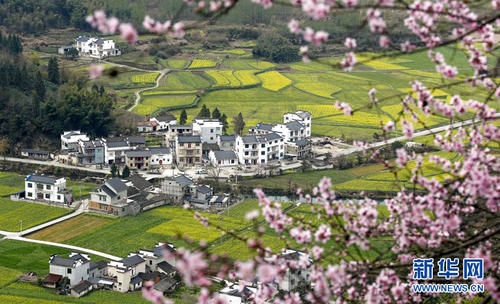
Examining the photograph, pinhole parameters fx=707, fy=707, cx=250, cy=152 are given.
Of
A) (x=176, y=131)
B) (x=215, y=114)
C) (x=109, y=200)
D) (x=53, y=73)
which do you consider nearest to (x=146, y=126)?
(x=176, y=131)

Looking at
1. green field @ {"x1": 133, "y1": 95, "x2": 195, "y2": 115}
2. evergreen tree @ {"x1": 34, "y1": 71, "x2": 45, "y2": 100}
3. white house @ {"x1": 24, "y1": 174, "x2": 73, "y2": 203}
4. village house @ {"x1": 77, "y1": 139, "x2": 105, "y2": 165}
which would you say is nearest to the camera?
white house @ {"x1": 24, "y1": 174, "x2": 73, "y2": 203}

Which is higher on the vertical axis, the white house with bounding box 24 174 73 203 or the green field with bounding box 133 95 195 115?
the green field with bounding box 133 95 195 115

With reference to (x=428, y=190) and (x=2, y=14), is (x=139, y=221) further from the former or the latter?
(x=2, y=14)

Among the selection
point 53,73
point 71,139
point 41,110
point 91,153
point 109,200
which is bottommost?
point 109,200

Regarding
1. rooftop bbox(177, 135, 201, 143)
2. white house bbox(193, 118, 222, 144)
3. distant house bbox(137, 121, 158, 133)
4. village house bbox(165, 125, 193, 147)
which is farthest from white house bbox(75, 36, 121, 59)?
rooftop bbox(177, 135, 201, 143)

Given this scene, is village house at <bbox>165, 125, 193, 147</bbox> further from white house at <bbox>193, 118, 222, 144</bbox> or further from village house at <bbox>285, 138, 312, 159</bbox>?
village house at <bbox>285, 138, 312, 159</bbox>

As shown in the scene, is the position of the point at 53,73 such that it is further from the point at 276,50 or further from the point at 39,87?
the point at 276,50

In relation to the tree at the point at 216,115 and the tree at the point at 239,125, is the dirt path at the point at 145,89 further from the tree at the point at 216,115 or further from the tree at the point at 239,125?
the tree at the point at 239,125
